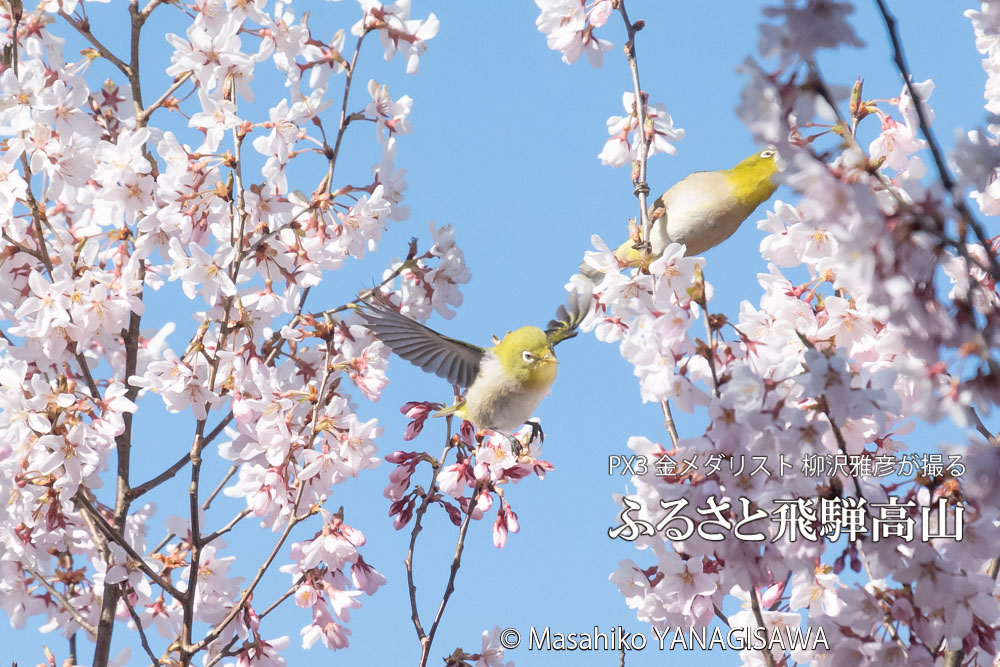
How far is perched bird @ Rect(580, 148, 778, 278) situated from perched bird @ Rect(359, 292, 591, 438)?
0.34 meters

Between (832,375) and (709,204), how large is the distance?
182 centimetres

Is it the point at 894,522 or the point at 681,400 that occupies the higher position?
the point at 681,400

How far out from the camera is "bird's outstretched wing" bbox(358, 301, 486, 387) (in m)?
3.22

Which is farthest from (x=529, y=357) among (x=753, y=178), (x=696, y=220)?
(x=753, y=178)

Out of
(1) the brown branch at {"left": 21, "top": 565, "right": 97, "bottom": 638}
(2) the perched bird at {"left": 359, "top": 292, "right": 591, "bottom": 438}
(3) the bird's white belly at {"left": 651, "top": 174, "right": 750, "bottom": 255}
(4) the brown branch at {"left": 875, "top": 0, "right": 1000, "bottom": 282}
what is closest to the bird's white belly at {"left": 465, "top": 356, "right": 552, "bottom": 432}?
(2) the perched bird at {"left": 359, "top": 292, "right": 591, "bottom": 438}

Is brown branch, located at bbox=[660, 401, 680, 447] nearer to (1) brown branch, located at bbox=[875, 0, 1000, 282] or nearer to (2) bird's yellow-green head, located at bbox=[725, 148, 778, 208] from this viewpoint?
(1) brown branch, located at bbox=[875, 0, 1000, 282]

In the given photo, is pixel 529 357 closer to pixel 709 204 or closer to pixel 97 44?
pixel 709 204

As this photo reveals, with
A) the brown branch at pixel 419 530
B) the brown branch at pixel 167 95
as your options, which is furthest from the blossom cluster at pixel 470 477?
the brown branch at pixel 167 95

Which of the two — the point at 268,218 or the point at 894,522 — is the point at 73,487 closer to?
the point at 268,218

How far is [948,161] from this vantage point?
5.63 feet

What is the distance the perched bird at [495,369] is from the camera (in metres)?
3.42

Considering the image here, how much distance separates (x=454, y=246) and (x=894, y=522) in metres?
1.92

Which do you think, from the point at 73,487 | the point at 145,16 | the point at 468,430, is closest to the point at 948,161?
the point at 468,430

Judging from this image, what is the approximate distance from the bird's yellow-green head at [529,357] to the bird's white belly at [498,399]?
0.08ft
